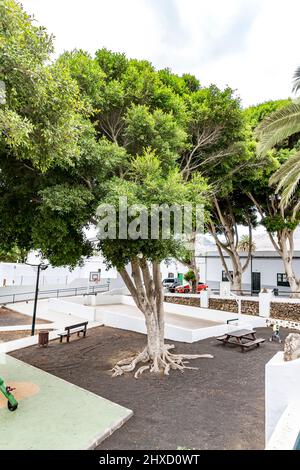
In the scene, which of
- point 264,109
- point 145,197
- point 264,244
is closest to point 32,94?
point 145,197

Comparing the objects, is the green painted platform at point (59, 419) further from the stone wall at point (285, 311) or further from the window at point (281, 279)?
the window at point (281, 279)

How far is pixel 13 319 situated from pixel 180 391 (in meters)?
13.0

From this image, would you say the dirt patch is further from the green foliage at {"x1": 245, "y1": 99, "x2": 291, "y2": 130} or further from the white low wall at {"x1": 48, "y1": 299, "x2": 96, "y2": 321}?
the green foliage at {"x1": 245, "y1": 99, "x2": 291, "y2": 130}

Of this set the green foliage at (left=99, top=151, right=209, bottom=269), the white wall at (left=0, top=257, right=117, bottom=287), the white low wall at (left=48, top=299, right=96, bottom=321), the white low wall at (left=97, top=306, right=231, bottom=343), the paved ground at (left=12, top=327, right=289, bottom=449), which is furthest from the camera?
the white wall at (left=0, top=257, right=117, bottom=287)

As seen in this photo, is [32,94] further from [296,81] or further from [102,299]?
[102,299]

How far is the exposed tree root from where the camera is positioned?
31.1ft

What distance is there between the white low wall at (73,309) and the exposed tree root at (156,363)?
6880mm

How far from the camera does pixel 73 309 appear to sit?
1839cm

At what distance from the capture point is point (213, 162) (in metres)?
13.1

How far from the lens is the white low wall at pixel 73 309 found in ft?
56.0

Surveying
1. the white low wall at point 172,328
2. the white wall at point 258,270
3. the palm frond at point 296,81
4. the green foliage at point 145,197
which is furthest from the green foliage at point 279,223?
the green foliage at point 145,197

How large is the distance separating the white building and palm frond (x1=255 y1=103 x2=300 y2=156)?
58.9ft

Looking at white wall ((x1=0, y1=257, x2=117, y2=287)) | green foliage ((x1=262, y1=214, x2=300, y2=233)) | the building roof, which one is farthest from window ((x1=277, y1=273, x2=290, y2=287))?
white wall ((x1=0, y1=257, x2=117, y2=287))

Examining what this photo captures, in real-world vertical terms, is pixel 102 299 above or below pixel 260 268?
below
